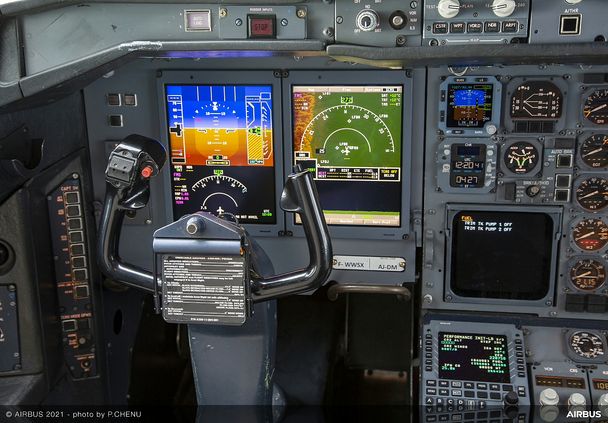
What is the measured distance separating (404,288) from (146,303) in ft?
4.48

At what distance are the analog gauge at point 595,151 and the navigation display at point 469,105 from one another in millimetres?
451

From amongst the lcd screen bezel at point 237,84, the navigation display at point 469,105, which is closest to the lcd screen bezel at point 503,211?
the navigation display at point 469,105

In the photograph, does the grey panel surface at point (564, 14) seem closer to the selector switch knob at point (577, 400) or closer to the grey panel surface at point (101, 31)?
the grey panel surface at point (101, 31)

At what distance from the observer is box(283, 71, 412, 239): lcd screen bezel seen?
3.27 meters

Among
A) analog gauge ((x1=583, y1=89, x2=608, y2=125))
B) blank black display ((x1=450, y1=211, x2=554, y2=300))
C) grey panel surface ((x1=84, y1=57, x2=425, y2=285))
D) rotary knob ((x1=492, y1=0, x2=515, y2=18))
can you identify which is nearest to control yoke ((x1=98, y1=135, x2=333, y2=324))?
rotary knob ((x1=492, y1=0, x2=515, y2=18))

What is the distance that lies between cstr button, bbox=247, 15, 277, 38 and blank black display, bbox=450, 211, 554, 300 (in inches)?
55.4

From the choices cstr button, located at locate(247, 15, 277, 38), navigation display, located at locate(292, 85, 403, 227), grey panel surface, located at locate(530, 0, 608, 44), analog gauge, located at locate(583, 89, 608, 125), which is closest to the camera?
grey panel surface, located at locate(530, 0, 608, 44)

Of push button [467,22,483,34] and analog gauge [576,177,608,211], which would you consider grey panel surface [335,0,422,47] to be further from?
analog gauge [576,177,608,211]

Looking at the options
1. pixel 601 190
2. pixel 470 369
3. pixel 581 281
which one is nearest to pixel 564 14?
pixel 601 190

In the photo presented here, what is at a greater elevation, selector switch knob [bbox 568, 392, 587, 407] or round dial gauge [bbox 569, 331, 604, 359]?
round dial gauge [bbox 569, 331, 604, 359]

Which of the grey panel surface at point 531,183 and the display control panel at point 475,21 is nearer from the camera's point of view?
the display control panel at point 475,21

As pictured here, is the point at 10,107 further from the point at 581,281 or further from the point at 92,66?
the point at 581,281

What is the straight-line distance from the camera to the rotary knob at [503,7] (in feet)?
7.98

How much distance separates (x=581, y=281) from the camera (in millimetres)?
3432
